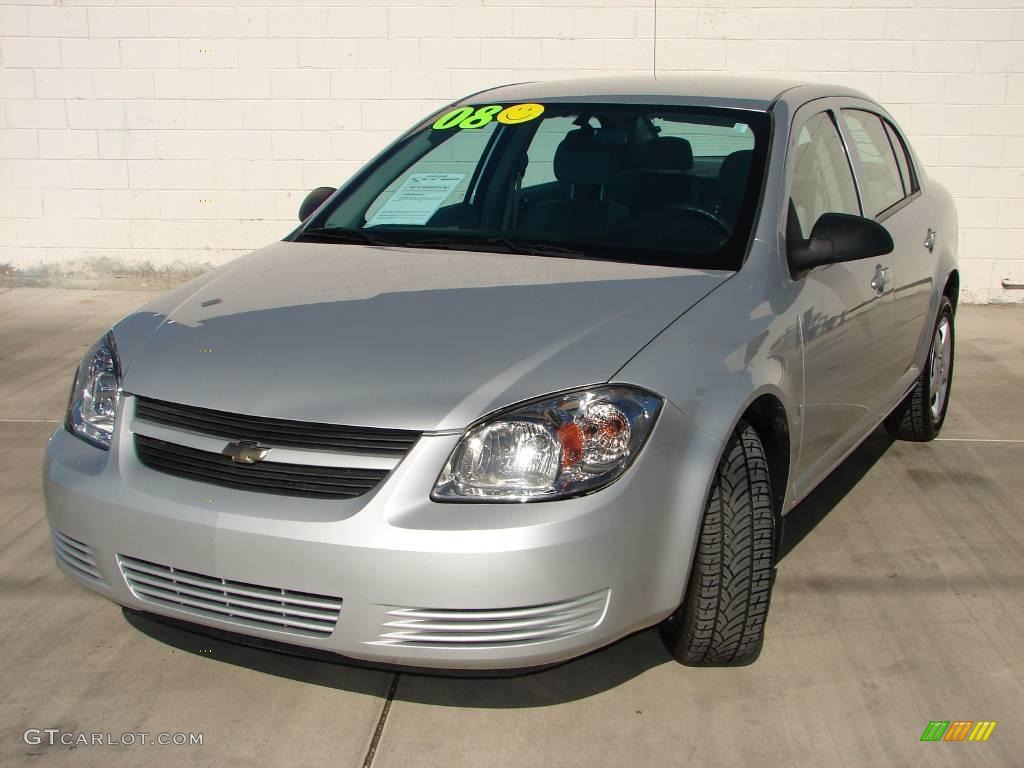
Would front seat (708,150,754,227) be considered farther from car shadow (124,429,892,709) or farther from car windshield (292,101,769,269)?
car shadow (124,429,892,709)

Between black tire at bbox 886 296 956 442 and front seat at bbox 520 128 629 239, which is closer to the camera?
front seat at bbox 520 128 629 239

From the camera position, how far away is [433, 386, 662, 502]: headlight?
2.76 m

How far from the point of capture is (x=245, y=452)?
2.87 m

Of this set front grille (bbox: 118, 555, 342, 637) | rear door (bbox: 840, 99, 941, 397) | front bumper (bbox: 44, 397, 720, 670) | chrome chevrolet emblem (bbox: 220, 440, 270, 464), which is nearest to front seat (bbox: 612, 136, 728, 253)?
rear door (bbox: 840, 99, 941, 397)

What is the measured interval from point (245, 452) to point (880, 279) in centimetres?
239

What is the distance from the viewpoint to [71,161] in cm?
904

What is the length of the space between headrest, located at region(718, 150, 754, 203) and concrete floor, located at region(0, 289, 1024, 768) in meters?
1.24

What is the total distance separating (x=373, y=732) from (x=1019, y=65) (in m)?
7.33

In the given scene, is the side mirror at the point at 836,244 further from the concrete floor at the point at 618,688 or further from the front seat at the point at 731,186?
the concrete floor at the point at 618,688

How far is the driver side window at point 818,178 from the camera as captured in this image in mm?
3914

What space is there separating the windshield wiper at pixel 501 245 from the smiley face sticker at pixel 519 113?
28.4 inches

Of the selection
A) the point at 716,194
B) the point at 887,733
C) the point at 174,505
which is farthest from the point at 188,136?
the point at 887,733

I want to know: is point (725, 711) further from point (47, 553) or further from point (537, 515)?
point (47, 553)
